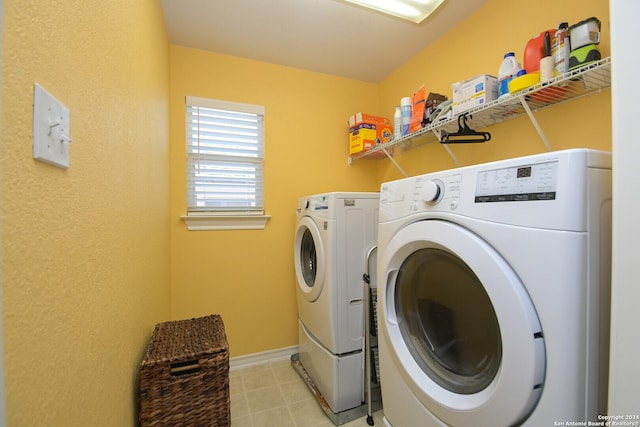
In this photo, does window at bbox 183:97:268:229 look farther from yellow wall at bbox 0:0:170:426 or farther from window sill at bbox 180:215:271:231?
yellow wall at bbox 0:0:170:426

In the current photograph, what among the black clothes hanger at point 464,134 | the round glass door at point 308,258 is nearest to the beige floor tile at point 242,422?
the round glass door at point 308,258

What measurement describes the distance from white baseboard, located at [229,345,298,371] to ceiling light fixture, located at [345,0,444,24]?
243 centimetres

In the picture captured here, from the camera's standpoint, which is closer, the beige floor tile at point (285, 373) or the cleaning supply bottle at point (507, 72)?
the cleaning supply bottle at point (507, 72)

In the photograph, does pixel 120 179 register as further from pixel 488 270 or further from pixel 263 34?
pixel 263 34

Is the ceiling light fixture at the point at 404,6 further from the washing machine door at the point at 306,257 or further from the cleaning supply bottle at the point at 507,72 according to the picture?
the washing machine door at the point at 306,257

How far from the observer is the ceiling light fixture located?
1437mm

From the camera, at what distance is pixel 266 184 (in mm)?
2275

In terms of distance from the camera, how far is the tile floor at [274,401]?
1595 millimetres

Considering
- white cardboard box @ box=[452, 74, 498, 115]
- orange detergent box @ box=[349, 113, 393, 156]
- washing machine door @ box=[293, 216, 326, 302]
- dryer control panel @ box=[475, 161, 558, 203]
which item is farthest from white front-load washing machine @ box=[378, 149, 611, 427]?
orange detergent box @ box=[349, 113, 393, 156]

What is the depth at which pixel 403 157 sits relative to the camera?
234cm

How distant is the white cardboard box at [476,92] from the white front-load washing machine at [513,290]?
752 mm

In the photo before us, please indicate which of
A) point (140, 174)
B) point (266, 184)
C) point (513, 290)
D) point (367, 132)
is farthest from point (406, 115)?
point (140, 174)

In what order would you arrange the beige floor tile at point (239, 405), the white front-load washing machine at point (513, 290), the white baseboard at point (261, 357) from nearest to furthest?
1. the white front-load washing machine at point (513, 290)
2. the beige floor tile at point (239, 405)
3. the white baseboard at point (261, 357)

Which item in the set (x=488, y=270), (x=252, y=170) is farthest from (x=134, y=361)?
(x=252, y=170)
